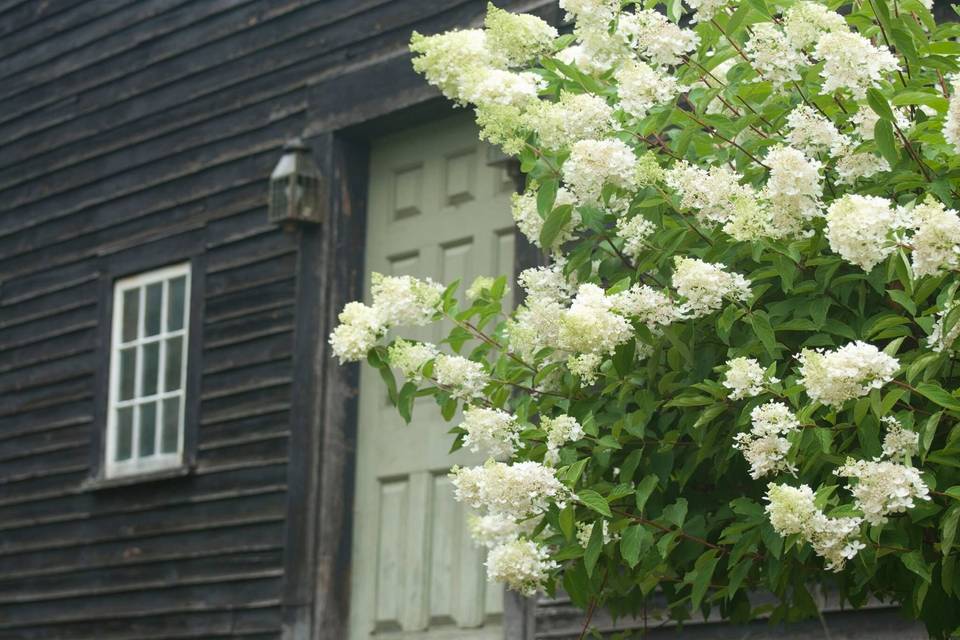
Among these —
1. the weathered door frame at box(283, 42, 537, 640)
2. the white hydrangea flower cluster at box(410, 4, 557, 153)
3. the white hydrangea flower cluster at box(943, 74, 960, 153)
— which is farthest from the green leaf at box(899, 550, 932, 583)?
the weathered door frame at box(283, 42, 537, 640)

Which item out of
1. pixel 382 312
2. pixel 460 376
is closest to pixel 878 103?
pixel 460 376

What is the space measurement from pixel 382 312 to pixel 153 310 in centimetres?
476

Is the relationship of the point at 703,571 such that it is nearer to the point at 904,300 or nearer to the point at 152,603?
the point at 904,300

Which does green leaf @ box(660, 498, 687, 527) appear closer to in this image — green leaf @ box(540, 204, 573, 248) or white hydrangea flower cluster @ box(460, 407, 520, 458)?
white hydrangea flower cluster @ box(460, 407, 520, 458)

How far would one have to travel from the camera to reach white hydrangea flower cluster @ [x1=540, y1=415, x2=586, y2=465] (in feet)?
11.7

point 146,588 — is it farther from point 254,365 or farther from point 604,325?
point 604,325

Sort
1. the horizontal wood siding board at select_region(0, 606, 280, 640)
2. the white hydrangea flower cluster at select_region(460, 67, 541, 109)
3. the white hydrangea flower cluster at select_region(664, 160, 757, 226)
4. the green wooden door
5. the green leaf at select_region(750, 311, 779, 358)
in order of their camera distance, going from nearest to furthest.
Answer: the green leaf at select_region(750, 311, 779, 358)
the white hydrangea flower cluster at select_region(664, 160, 757, 226)
the white hydrangea flower cluster at select_region(460, 67, 541, 109)
the green wooden door
the horizontal wood siding board at select_region(0, 606, 280, 640)

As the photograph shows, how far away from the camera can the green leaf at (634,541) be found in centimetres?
349

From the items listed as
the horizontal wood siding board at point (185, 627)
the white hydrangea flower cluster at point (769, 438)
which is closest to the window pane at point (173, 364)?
the horizontal wood siding board at point (185, 627)

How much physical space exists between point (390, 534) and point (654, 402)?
3.89 meters

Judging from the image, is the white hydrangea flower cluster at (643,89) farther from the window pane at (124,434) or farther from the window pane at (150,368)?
the window pane at (124,434)

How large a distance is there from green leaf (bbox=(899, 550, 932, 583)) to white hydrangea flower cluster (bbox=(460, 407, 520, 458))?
3.17 feet

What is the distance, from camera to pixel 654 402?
3.63 meters

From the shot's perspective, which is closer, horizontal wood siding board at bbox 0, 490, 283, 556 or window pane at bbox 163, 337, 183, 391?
horizontal wood siding board at bbox 0, 490, 283, 556
